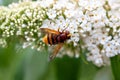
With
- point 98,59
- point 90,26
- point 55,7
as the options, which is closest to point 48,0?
point 55,7

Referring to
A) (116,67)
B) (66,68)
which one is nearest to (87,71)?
(66,68)

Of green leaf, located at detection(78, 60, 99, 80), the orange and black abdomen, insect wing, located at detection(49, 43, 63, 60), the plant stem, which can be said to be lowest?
green leaf, located at detection(78, 60, 99, 80)

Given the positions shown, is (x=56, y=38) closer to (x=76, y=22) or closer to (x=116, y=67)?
(x=76, y=22)

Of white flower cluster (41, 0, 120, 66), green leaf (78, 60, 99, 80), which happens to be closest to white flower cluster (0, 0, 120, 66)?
white flower cluster (41, 0, 120, 66)

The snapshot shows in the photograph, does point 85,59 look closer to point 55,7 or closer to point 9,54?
point 55,7

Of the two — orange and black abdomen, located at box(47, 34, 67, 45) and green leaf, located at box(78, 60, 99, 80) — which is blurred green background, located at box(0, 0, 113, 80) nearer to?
green leaf, located at box(78, 60, 99, 80)

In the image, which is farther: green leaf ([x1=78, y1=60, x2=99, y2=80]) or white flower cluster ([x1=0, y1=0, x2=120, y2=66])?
green leaf ([x1=78, y1=60, x2=99, y2=80])

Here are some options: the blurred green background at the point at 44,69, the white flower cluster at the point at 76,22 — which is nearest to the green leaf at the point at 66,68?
the blurred green background at the point at 44,69
